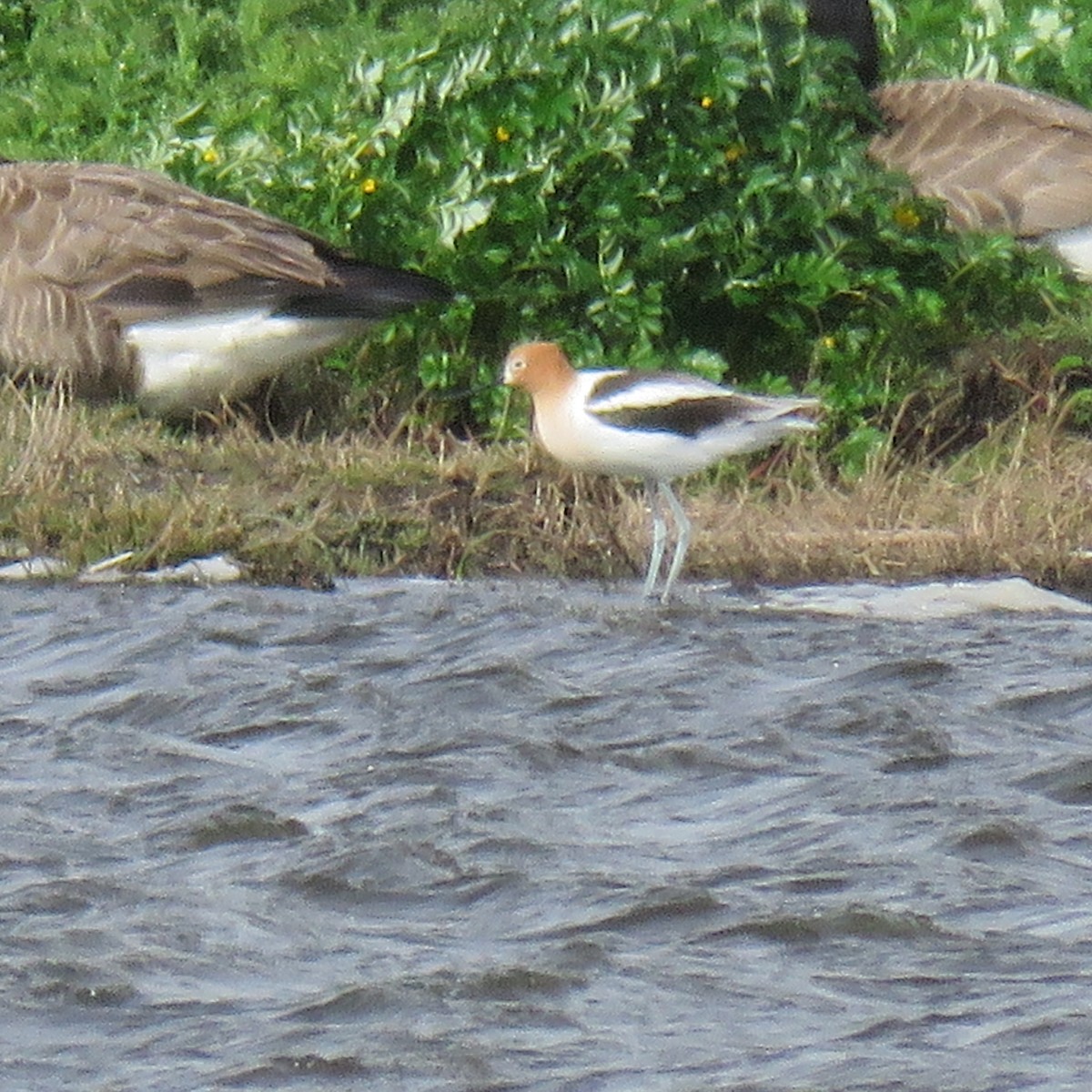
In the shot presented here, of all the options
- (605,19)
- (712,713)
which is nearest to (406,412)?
(605,19)

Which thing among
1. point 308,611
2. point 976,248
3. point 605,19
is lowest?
point 308,611

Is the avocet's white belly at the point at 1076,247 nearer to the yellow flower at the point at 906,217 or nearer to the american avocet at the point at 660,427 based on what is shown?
the yellow flower at the point at 906,217

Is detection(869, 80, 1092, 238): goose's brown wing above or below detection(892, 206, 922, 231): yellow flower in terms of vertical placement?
above

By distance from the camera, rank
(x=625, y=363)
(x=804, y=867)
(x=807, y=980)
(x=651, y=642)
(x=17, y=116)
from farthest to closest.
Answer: (x=17, y=116) < (x=625, y=363) < (x=651, y=642) < (x=804, y=867) < (x=807, y=980)

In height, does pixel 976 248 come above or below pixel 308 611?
above

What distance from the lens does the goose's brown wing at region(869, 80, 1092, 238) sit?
1125 cm

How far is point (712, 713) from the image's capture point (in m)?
7.09

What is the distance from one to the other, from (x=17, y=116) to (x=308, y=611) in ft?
23.4

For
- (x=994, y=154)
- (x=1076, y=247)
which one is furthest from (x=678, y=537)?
(x=994, y=154)

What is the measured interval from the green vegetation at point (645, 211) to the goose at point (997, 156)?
0.30 meters

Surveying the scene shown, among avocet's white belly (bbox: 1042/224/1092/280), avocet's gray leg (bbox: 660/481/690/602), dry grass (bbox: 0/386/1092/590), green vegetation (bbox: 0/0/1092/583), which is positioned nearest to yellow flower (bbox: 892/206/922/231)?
green vegetation (bbox: 0/0/1092/583)

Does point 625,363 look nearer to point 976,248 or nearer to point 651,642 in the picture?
point 976,248

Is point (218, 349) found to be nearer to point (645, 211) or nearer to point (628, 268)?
point (628, 268)

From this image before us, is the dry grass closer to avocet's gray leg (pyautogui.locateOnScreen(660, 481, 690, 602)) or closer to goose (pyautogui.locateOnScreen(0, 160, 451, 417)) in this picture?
avocet's gray leg (pyautogui.locateOnScreen(660, 481, 690, 602))
